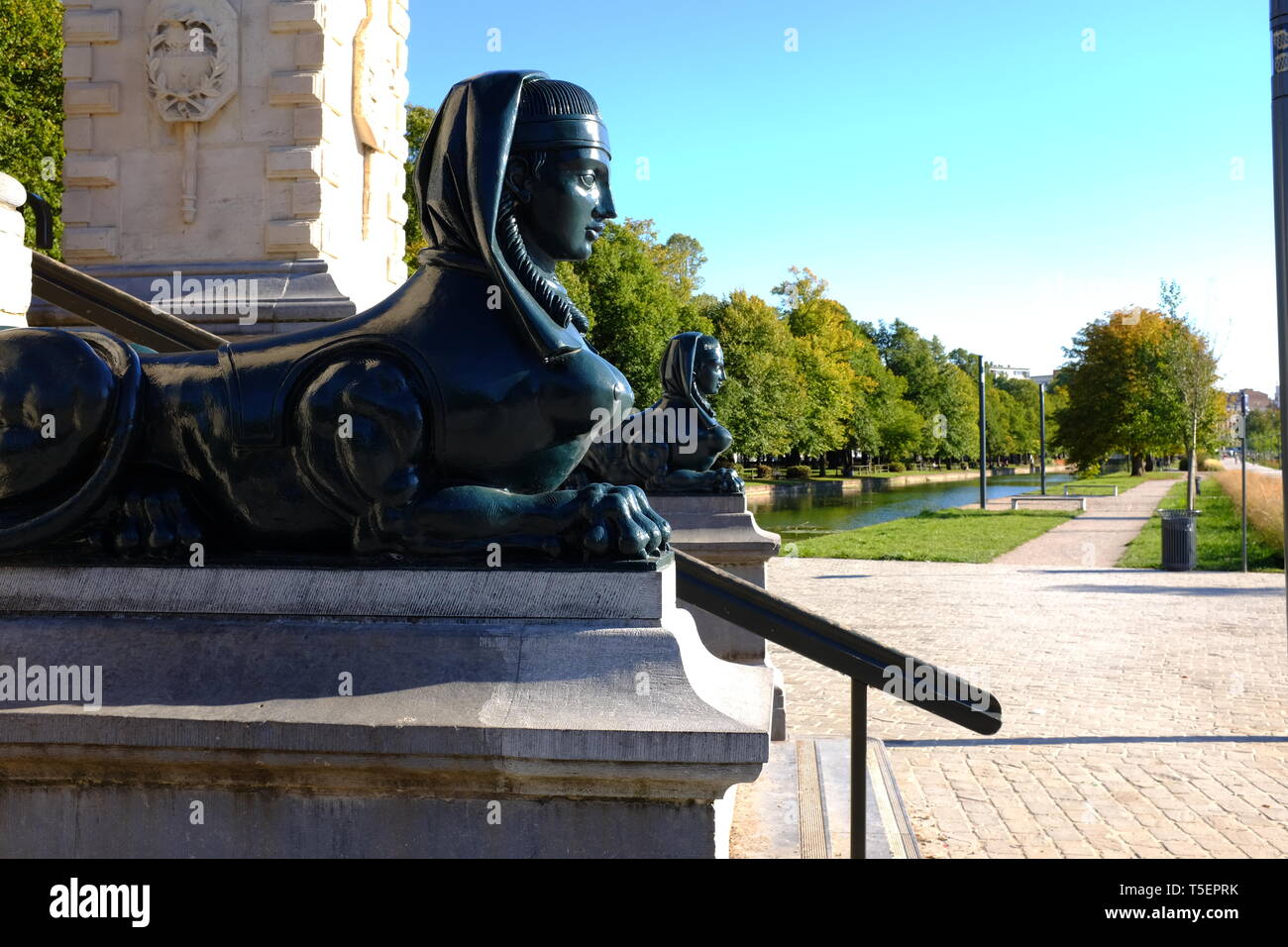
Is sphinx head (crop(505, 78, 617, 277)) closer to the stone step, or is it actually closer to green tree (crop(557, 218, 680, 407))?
the stone step

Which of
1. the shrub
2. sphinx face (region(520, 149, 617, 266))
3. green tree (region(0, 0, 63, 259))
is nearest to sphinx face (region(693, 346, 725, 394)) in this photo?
sphinx face (region(520, 149, 617, 266))

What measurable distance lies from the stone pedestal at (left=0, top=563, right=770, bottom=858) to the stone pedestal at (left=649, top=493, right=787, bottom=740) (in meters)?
4.07

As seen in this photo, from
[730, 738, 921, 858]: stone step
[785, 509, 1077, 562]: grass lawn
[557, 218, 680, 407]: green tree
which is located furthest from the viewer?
[557, 218, 680, 407]: green tree

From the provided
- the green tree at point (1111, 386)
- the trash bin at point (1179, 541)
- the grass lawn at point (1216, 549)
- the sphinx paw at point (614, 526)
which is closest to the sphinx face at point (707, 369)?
the sphinx paw at point (614, 526)

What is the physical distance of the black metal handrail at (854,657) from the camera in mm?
2516

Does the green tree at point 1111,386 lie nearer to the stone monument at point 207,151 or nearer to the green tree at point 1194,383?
the green tree at point 1194,383

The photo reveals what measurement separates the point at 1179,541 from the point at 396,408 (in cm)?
1818

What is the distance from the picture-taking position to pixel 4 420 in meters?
2.57

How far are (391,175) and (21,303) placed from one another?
184 inches

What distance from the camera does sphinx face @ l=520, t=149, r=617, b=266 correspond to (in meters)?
2.59

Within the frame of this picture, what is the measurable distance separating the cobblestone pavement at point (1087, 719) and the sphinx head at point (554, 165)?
3801 mm

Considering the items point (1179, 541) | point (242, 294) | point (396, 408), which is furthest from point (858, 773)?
point (1179, 541)
